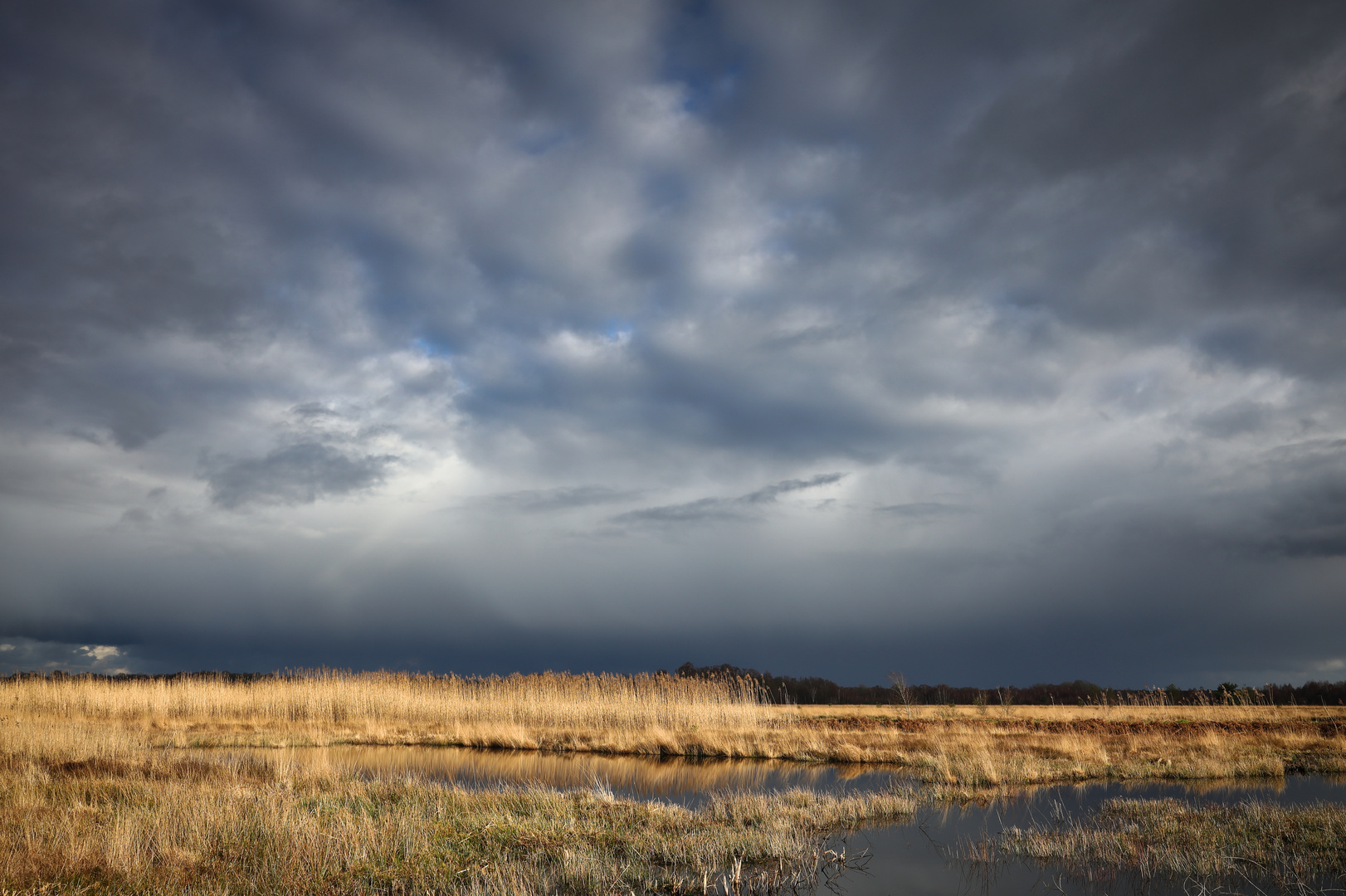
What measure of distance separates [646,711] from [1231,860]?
2622 centimetres

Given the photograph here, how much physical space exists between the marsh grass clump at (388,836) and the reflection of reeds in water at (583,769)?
334cm

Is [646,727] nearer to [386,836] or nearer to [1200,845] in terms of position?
[386,836]

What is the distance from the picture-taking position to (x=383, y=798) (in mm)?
14109

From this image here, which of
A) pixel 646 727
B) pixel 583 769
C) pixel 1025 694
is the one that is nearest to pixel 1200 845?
pixel 583 769

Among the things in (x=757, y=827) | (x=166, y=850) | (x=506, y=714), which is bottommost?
(x=506, y=714)

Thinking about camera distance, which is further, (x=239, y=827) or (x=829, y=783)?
(x=829, y=783)

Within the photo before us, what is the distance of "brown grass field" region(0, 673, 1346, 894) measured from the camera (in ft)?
30.2

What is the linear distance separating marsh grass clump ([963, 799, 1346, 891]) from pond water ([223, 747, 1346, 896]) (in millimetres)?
568

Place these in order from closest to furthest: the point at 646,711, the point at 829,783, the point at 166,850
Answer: the point at 166,850, the point at 829,783, the point at 646,711

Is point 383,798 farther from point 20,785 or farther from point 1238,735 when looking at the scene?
point 1238,735

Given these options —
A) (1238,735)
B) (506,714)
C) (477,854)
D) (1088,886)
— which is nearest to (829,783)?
(1088,886)

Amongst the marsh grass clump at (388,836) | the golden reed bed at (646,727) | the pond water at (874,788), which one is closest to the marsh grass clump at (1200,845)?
the pond water at (874,788)

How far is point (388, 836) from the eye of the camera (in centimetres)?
1066

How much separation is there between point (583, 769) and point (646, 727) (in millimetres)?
9840
